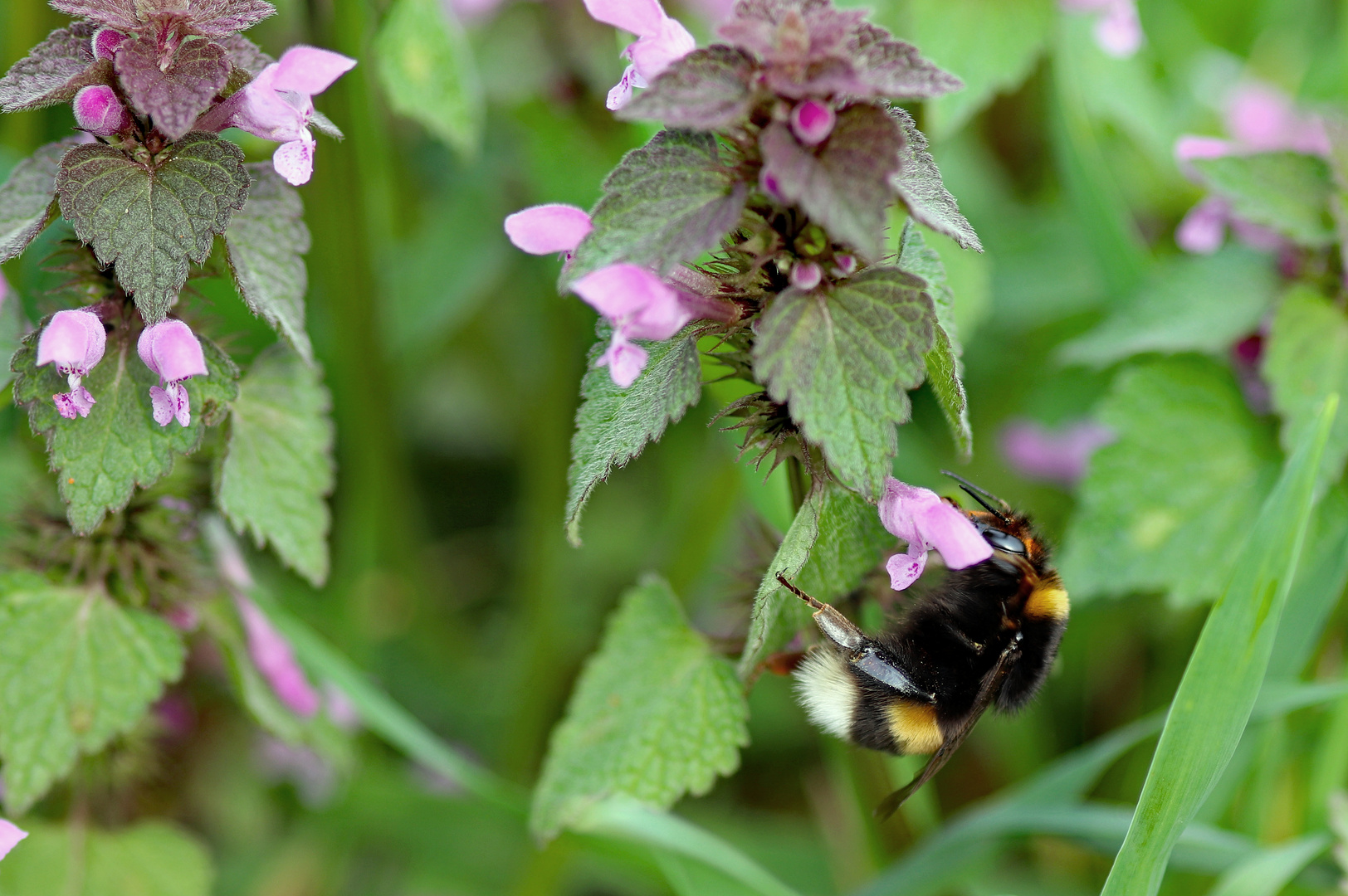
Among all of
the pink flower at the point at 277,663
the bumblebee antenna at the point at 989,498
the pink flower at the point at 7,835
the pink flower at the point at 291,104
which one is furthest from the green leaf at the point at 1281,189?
the pink flower at the point at 7,835

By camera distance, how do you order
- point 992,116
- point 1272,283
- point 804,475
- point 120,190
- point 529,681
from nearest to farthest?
point 120,190
point 804,475
point 1272,283
point 529,681
point 992,116

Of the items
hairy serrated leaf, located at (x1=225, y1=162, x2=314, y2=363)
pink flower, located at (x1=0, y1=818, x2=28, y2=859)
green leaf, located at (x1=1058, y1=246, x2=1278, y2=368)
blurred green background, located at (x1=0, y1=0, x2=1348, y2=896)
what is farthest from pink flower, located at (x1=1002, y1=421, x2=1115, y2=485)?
pink flower, located at (x1=0, y1=818, x2=28, y2=859)

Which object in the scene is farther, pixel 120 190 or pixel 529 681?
pixel 529 681

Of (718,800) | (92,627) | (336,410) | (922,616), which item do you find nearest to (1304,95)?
(922,616)

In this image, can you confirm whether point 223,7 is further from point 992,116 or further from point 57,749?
point 992,116

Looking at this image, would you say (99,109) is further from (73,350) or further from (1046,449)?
(1046,449)

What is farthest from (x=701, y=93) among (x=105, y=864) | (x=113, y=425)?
(x=105, y=864)
